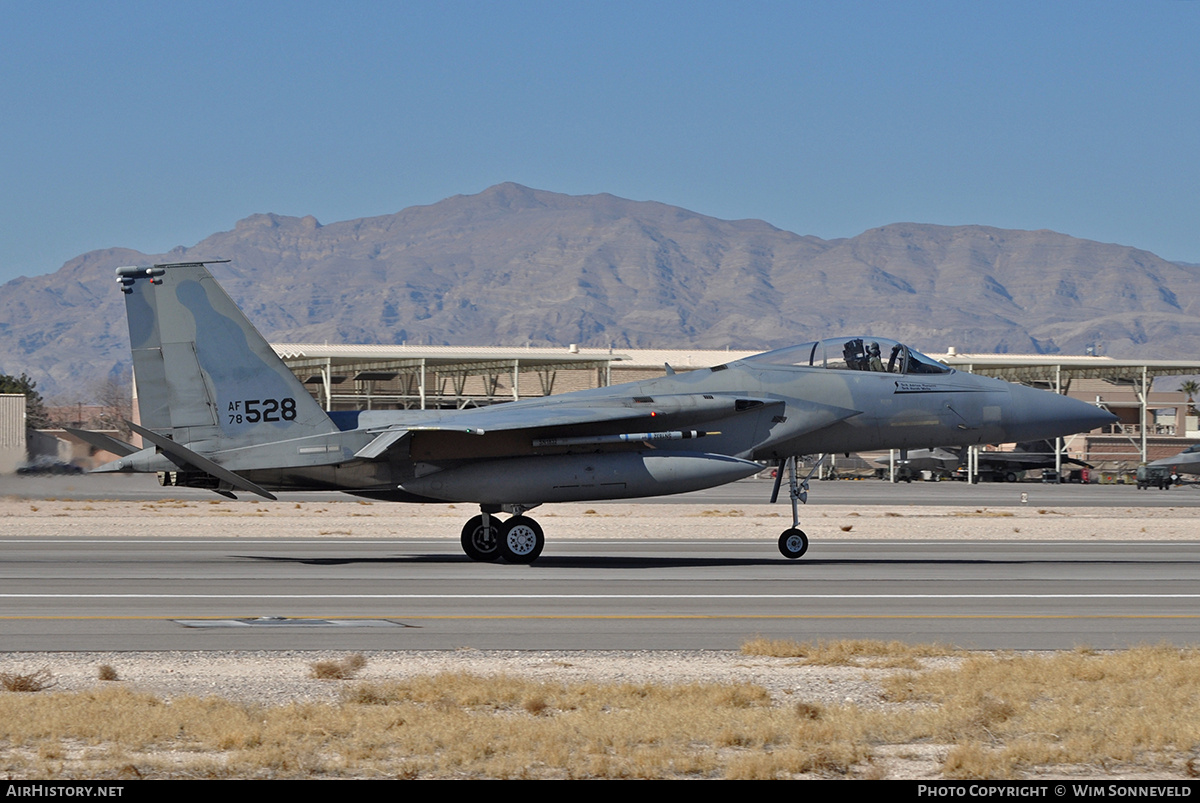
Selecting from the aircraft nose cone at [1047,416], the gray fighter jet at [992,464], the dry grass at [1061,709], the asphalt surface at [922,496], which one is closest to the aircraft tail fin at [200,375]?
the asphalt surface at [922,496]

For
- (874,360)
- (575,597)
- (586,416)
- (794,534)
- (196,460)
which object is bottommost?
(575,597)

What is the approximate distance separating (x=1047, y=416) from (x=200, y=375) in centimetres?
1442

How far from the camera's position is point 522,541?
20562 mm

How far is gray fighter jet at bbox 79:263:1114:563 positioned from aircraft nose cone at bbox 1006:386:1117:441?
9.40ft

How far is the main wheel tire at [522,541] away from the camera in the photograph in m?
20.5

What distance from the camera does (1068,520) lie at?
3562cm

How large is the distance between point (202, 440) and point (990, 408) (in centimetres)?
1329

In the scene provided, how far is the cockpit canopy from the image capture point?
21562mm

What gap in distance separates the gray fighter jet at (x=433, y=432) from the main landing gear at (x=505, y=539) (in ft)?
0.08

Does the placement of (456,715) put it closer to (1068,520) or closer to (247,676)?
(247,676)

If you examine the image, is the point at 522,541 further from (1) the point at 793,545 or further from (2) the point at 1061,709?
(2) the point at 1061,709

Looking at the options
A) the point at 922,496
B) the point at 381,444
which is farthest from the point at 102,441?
the point at 922,496

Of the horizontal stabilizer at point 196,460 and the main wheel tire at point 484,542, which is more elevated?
the horizontal stabilizer at point 196,460

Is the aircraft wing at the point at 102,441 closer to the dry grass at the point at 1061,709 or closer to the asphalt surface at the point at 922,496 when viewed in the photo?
the asphalt surface at the point at 922,496
